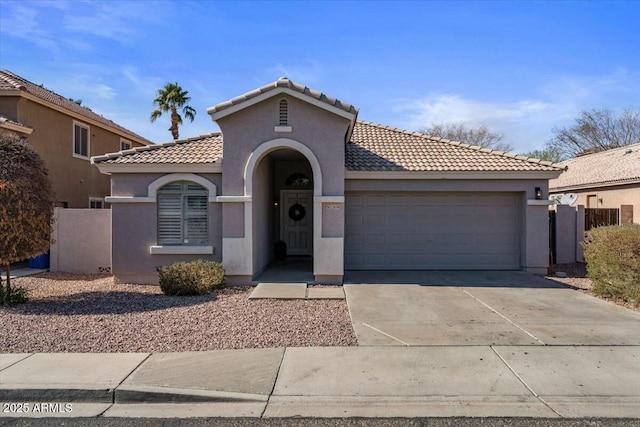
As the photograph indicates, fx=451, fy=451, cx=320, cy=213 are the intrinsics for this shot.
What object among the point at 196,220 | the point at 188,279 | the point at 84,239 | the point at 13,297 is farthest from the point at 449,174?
the point at 84,239

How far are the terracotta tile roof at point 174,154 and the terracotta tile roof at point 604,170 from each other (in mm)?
18318

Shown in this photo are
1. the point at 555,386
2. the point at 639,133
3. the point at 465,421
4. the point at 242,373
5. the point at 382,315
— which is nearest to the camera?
the point at 465,421

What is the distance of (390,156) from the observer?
1344cm

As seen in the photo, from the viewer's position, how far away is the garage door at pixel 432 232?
13141 millimetres

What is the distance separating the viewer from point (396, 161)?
1302 cm

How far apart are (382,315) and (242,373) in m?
3.42

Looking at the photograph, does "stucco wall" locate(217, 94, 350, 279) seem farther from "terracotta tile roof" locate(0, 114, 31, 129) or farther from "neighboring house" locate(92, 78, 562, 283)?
"terracotta tile roof" locate(0, 114, 31, 129)

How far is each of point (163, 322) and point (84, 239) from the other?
24.8 feet

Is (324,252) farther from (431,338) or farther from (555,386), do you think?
(555,386)

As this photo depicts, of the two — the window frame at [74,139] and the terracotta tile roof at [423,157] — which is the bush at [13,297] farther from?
the window frame at [74,139]

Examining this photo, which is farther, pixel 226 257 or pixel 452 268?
pixel 452 268

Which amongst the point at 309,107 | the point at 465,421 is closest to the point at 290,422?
the point at 465,421

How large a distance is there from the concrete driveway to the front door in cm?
436

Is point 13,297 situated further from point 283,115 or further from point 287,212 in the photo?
point 287,212
